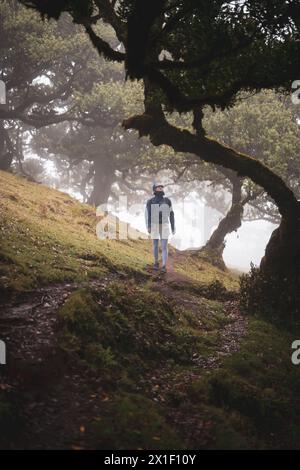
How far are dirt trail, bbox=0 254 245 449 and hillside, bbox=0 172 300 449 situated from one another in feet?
0.07

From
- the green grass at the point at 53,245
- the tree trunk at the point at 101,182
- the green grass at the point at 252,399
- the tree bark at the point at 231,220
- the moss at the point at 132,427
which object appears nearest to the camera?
the moss at the point at 132,427

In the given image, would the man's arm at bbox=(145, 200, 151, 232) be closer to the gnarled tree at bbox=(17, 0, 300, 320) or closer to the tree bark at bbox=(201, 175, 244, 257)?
the gnarled tree at bbox=(17, 0, 300, 320)

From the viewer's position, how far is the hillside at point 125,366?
6215 mm

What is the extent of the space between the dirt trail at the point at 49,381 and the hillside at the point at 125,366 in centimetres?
2

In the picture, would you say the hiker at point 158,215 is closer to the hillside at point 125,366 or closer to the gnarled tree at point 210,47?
the hillside at point 125,366

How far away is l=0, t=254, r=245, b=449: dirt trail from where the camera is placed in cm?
594

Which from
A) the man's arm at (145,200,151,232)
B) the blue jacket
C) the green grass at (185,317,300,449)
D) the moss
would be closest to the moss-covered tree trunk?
the blue jacket

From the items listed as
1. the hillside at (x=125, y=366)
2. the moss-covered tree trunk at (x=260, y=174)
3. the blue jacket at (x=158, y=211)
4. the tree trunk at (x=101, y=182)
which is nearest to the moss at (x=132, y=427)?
the hillside at (x=125, y=366)

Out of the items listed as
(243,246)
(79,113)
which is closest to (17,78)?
(79,113)

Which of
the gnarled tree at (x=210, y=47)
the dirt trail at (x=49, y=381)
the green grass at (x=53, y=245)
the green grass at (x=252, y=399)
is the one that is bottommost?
the green grass at (x=252, y=399)

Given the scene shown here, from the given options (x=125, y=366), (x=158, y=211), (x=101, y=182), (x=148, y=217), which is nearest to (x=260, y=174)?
(x=158, y=211)

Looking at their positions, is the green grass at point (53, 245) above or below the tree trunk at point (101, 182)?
below
